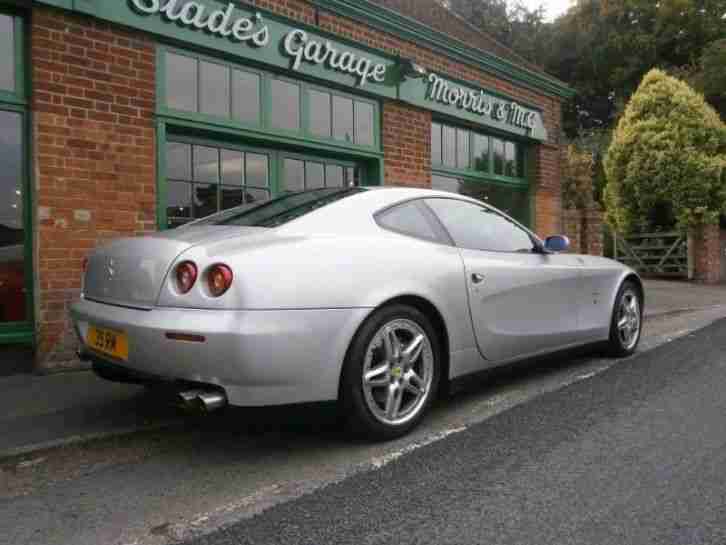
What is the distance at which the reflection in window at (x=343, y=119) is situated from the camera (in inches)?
289

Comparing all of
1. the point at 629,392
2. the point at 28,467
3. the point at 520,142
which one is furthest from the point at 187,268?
the point at 520,142

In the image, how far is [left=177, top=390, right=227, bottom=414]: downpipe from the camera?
104 inches

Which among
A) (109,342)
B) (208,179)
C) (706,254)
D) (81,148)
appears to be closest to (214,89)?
(208,179)

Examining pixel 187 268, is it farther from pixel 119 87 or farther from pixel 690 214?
pixel 690 214

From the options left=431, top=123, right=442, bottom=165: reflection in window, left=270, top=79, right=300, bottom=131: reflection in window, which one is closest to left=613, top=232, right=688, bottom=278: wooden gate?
left=431, top=123, right=442, bottom=165: reflection in window

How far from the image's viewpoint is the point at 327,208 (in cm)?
327

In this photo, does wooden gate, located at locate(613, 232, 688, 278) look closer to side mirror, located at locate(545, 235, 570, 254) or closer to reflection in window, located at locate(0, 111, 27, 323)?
side mirror, located at locate(545, 235, 570, 254)

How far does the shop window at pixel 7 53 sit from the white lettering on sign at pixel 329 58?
263 centimetres

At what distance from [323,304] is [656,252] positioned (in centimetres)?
1653

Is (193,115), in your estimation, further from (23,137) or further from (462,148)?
(462,148)

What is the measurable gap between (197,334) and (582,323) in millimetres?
3071

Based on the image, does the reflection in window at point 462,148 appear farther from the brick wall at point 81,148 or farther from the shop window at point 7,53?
the shop window at point 7,53

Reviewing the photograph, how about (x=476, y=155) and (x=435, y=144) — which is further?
(x=476, y=155)

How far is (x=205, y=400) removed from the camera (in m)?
2.63
